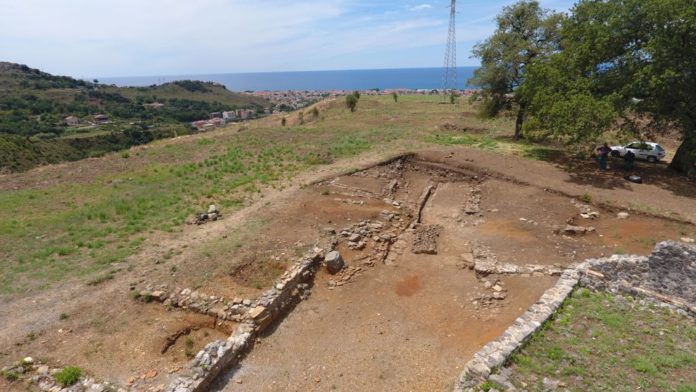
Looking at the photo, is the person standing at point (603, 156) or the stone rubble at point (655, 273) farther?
the person standing at point (603, 156)

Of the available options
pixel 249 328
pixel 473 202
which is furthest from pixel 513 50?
pixel 249 328

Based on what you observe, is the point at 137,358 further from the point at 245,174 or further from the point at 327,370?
the point at 245,174

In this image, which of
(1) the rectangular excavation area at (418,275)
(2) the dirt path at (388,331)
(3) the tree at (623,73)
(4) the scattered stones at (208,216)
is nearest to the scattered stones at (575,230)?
(1) the rectangular excavation area at (418,275)

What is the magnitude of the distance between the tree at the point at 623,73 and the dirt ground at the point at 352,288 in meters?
3.77

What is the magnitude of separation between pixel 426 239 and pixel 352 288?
15.5ft

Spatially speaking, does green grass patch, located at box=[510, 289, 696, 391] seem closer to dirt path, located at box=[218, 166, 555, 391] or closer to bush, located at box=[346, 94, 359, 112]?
dirt path, located at box=[218, 166, 555, 391]

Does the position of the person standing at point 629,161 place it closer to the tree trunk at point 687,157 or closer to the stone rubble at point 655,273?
the tree trunk at point 687,157

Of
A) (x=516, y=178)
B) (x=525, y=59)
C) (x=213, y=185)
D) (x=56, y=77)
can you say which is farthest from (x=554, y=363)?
(x=56, y=77)

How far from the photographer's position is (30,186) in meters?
23.1

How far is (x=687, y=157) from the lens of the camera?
2119 cm

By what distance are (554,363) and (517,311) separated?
11.9 ft

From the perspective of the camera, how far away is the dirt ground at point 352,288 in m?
10.3

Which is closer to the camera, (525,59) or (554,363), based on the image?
(554,363)

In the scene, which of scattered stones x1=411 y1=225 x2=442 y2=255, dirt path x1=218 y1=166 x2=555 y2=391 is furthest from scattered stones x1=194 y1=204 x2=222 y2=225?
scattered stones x1=411 y1=225 x2=442 y2=255
